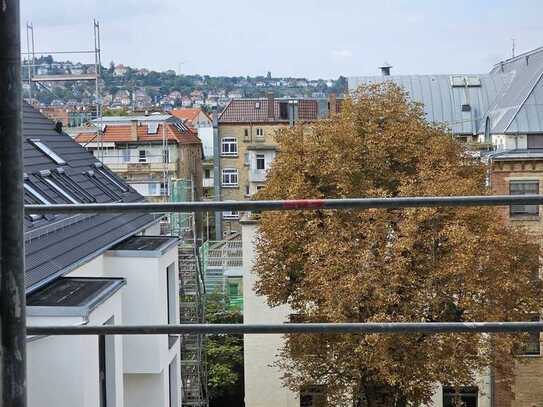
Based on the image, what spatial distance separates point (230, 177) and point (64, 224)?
1996 centimetres

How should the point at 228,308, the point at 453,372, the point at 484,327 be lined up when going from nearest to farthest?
the point at 484,327, the point at 453,372, the point at 228,308

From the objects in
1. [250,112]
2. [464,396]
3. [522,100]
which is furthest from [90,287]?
[250,112]

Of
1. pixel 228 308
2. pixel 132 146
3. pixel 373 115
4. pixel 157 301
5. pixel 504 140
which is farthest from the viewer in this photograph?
pixel 132 146

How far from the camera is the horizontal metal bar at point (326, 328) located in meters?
1.43

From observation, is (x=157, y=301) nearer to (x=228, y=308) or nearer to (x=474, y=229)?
(x=474, y=229)

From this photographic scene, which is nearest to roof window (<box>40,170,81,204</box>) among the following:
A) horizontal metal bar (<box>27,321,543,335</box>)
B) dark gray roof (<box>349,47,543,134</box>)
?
horizontal metal bar (<box>27,321,543,335</box>)

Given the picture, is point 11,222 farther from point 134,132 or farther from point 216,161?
point 216,161

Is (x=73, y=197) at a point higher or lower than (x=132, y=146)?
lower

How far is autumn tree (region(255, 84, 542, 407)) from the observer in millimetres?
9164

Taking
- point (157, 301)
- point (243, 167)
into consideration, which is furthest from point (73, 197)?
point (243, 167)

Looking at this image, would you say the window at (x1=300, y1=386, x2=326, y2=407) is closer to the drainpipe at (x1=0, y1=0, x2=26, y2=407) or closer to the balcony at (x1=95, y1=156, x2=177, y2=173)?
the drainpipe at (x1=0, y1=0, x2=26, y2=407)

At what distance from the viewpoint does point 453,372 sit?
30.1 feet

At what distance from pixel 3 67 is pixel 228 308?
14.0 metres

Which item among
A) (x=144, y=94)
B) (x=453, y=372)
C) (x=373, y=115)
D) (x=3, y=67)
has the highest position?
(x=144, y=94)
